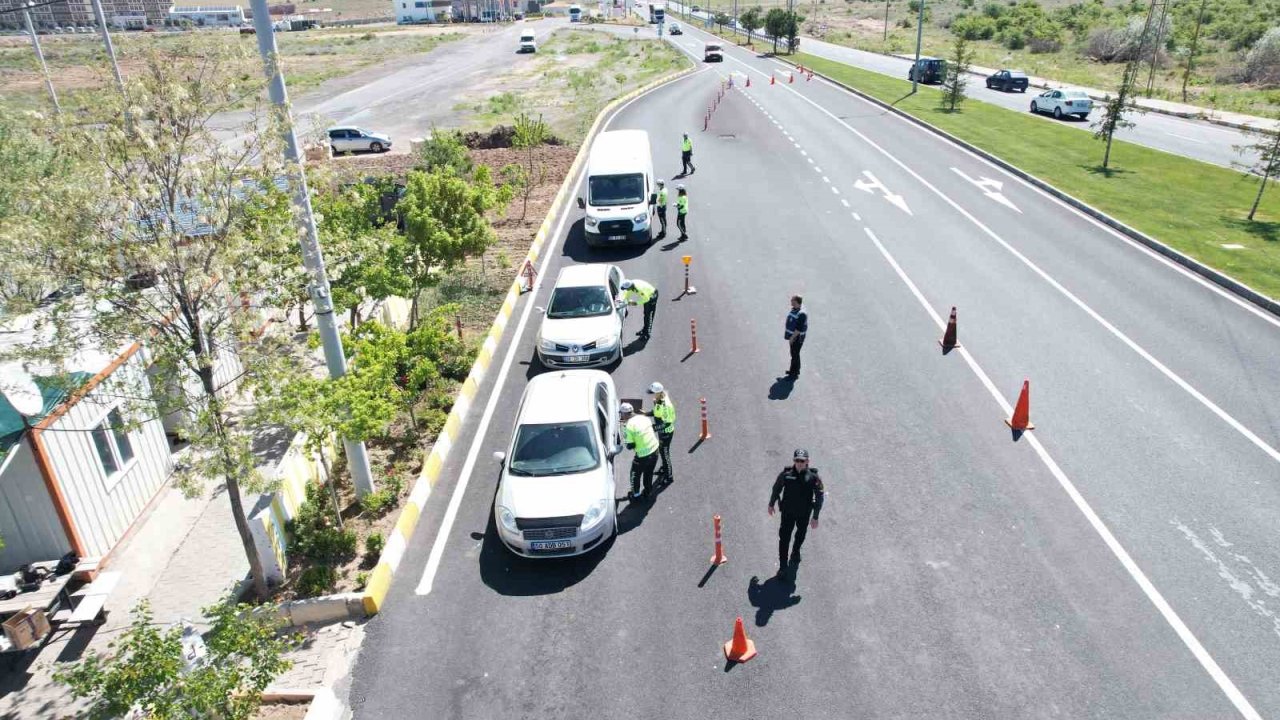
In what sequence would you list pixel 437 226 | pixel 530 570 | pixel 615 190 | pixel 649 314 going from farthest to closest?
pixel 615 190, pixel 437 226, pixel 649 314, pixel 530 570

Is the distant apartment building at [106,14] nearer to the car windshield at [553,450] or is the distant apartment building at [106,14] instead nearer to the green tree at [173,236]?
the green tree at [173,236]

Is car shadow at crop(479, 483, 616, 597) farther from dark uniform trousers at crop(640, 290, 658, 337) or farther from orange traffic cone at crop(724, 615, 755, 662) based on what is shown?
dark uniform trousers at crop(640, 290, 658, 337)

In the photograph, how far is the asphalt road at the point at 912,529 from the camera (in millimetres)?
8820

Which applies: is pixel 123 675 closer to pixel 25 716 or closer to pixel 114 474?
pixel 25 716

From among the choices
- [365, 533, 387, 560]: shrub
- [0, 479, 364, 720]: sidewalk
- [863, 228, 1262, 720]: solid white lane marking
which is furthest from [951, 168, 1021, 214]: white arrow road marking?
[0, 479, 364, 720]: sidewalk

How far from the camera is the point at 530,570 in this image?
35.7 ft

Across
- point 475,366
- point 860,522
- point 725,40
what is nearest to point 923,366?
point 860,522

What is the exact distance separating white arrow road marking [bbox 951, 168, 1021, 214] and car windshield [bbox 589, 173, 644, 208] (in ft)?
40.9

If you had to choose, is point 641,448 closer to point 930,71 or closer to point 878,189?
point 878,189

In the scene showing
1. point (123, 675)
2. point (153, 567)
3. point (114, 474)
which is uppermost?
point (123, 675)

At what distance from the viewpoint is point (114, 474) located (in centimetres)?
1269

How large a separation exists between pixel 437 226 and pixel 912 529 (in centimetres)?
1202

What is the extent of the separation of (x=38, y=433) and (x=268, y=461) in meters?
3.87

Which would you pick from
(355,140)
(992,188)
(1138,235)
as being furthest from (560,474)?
(355,140)
